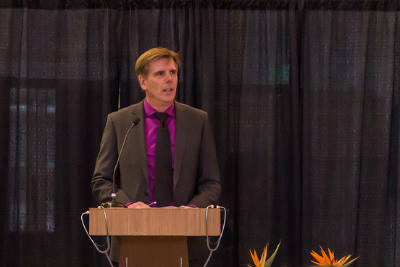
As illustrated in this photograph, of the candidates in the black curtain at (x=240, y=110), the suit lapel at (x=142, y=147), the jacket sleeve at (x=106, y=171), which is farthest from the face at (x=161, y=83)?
the black curtain at (x=240, y=110)

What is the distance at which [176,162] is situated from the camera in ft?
10.1

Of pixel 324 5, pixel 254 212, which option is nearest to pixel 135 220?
pixel 254 212

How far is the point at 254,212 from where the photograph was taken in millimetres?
4098

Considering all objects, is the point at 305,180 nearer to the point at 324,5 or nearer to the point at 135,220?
the point at 324,5

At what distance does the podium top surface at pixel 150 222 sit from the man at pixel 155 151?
61 centimetres

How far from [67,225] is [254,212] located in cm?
127

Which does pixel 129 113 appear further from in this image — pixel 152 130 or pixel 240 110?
pixel 240 110

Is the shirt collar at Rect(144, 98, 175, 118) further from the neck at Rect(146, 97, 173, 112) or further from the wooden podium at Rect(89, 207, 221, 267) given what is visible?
the wooden podium at Rect(89, 207, 221, 267)

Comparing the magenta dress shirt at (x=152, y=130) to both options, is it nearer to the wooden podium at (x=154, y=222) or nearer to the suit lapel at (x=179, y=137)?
the suit lapel at (x=179, y=137)

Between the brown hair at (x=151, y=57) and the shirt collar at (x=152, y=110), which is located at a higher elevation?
the brown hair at (x=151, y=57)

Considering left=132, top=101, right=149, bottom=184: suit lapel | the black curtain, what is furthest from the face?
the black curtain

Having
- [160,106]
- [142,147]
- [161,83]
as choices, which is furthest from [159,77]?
[142,147]

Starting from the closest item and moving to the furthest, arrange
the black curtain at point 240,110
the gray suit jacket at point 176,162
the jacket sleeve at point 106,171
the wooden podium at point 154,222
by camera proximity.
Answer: the wooden podium at point 154,222
the jacket sleeve at point 106,171
the gray suit jacket at point 176,162
the black curtain at point 240,110

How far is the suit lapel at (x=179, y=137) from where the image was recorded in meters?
3.07
